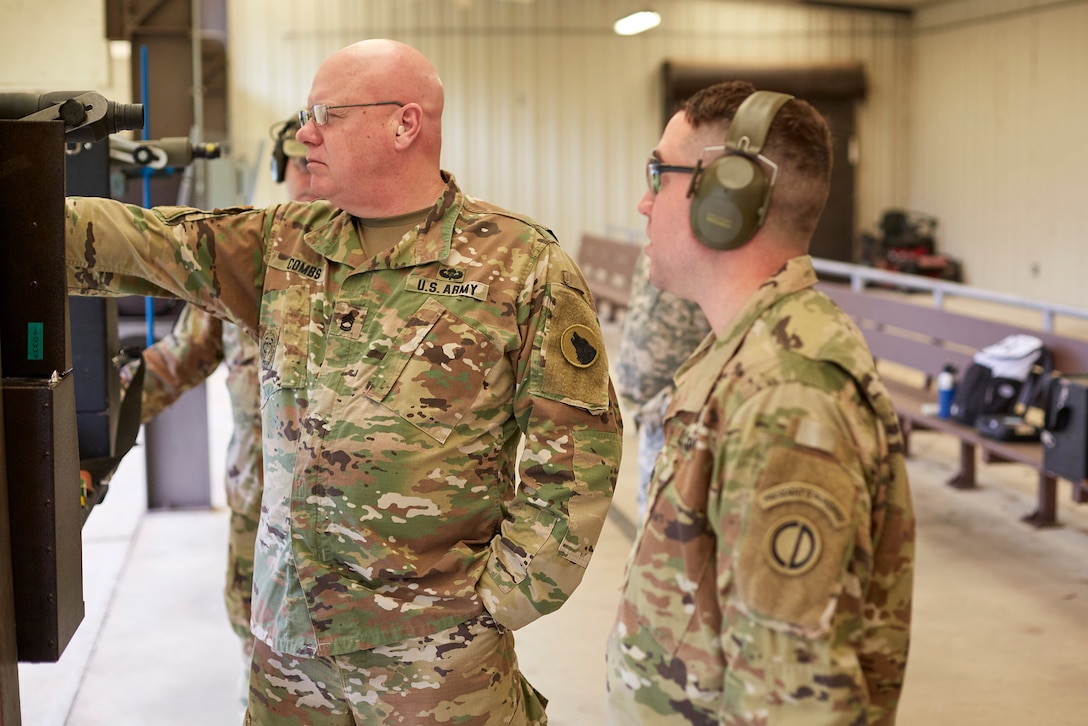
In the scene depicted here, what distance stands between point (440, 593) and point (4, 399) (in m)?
0.80

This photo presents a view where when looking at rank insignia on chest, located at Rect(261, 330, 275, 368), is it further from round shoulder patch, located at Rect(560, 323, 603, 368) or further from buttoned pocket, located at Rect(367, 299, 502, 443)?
round shoulder patch, located at Rect(560, 323, 603, 368)

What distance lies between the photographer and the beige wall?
15281mm

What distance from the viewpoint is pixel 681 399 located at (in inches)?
58.6

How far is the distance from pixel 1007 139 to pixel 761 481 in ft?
53.4

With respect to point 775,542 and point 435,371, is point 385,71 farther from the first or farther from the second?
point 775,542

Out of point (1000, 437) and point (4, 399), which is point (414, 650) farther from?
point (1000, 437)

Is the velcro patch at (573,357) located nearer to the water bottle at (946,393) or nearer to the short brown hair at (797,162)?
the short brown hair at (797,162)

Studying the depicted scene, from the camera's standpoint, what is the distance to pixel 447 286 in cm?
211

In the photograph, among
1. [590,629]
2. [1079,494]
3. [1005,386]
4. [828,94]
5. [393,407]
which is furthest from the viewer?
[828,94]

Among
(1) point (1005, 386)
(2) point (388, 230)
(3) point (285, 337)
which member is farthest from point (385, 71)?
Answer: (1) point (1005, 386)

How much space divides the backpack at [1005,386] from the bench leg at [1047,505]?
276 mm

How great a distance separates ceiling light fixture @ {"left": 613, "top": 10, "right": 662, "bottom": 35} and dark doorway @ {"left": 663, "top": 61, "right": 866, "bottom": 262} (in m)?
1.19

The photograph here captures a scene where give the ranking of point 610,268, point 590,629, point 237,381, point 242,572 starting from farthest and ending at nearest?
point 610,268, point 590,629, point 242,572, point 237,381

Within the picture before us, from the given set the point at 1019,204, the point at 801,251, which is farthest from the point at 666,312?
the point at 1019,204
